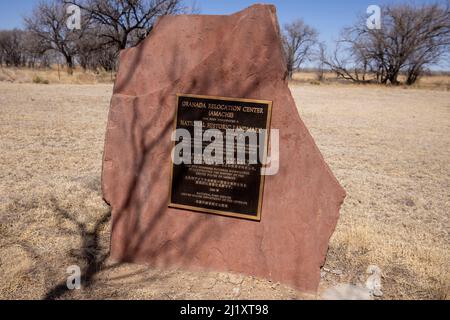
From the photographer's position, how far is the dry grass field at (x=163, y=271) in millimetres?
3211

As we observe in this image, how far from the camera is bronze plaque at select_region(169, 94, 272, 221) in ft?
10.2

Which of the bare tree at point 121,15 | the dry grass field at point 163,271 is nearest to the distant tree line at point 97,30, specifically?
the bare tree at point 121,15

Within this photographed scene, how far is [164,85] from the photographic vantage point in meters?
3.30

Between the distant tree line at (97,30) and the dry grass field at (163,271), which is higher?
the distant tree line at (97,30)

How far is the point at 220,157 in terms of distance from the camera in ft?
10.6

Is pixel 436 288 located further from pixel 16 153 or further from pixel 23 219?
pixel 16 153

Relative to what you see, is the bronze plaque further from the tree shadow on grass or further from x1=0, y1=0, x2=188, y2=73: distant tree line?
x1=0, y1=0, x2=188, y2=73: distant tree line

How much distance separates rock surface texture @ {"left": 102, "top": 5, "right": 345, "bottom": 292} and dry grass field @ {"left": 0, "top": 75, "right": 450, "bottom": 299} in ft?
0.69

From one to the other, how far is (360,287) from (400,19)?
127 feet

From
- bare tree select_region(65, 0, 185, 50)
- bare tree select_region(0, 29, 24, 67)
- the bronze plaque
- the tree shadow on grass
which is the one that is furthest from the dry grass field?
bare tree select_region(0, 29, 24, 67)

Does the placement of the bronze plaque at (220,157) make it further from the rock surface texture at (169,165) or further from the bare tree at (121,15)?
the bare tree at (121,15)

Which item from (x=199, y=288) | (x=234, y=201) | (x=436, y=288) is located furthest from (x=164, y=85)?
(x=436, y=288)

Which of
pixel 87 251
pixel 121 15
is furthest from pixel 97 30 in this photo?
pixel 87 251

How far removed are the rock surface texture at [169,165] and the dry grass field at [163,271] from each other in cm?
21
